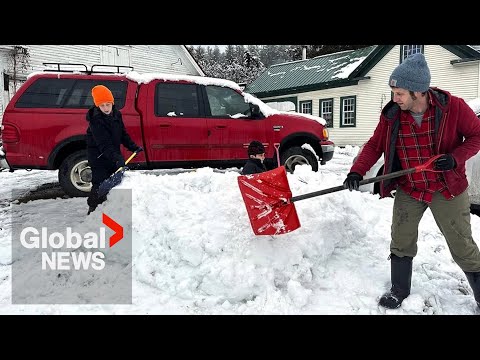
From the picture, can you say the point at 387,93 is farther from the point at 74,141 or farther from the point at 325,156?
the point at 74,141

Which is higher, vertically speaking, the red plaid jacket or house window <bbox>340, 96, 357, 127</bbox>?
house window <bbox>340, 96, 357, 127</bbox>

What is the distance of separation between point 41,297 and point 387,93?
1778 centimetres

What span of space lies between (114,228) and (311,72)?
63.0 ft

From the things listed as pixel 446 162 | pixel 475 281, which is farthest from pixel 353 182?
pixel 475 281

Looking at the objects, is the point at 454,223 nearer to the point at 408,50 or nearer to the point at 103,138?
the point at 103,138

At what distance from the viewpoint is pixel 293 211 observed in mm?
3350

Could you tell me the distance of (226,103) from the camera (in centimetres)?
677

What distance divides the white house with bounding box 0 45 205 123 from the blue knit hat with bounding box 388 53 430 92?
12.5 meters

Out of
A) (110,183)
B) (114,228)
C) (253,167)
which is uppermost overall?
(253,167)

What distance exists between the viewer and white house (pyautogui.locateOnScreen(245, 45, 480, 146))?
15172 millimetres

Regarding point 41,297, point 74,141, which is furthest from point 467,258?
point 74,141

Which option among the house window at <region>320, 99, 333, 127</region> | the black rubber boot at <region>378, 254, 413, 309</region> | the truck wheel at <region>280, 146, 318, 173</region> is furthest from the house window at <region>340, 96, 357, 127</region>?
the black rubber boot at <region>378, 254, 413, 309</region>

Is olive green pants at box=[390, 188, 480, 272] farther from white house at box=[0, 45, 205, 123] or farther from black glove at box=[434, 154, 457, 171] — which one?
white house at box=[0, 45, 205, 123]

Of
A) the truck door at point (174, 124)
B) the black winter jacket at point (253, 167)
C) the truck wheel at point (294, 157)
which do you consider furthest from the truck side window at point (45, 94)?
the truck wheel at point (294, 157)
